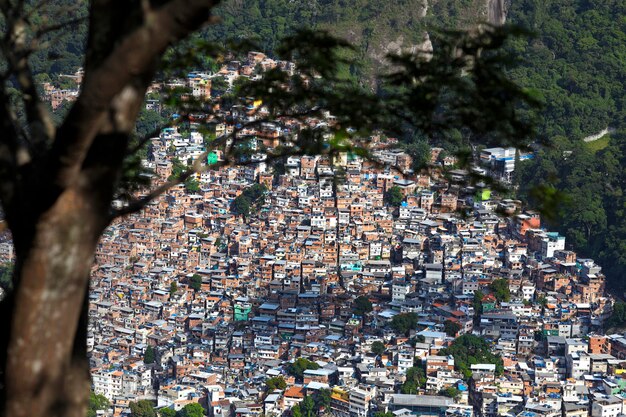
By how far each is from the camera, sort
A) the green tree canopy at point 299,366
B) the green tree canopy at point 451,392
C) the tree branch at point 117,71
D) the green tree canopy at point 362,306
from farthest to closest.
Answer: the green tree canopy at point 362,306, the green tree canopy at point 299,366, the green tree canopy at point 451,392, the tree branch at point 117,71

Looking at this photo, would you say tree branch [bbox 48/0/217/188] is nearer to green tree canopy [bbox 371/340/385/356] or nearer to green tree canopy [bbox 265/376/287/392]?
green tree canopy [bbox 265/376/287/392]

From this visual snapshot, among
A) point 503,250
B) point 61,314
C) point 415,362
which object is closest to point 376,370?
point 415,362

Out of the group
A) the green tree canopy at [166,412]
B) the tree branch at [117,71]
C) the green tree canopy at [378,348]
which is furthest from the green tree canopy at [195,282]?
the tree branch at [117,71]

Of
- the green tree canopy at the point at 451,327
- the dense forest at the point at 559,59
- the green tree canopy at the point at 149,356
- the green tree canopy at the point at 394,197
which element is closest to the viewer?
the green tree canopy at the point at 149,356

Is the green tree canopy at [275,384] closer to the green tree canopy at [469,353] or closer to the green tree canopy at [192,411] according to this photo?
the green tree canopy at [192,411]

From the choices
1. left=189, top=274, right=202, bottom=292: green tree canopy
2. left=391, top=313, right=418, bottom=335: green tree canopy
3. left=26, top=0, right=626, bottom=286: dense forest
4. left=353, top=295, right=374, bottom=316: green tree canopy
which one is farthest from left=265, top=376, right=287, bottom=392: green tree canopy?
left=26, top=0, right=626, bottom=286: dense forest

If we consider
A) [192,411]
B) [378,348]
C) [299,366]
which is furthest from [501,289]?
[192,411]
